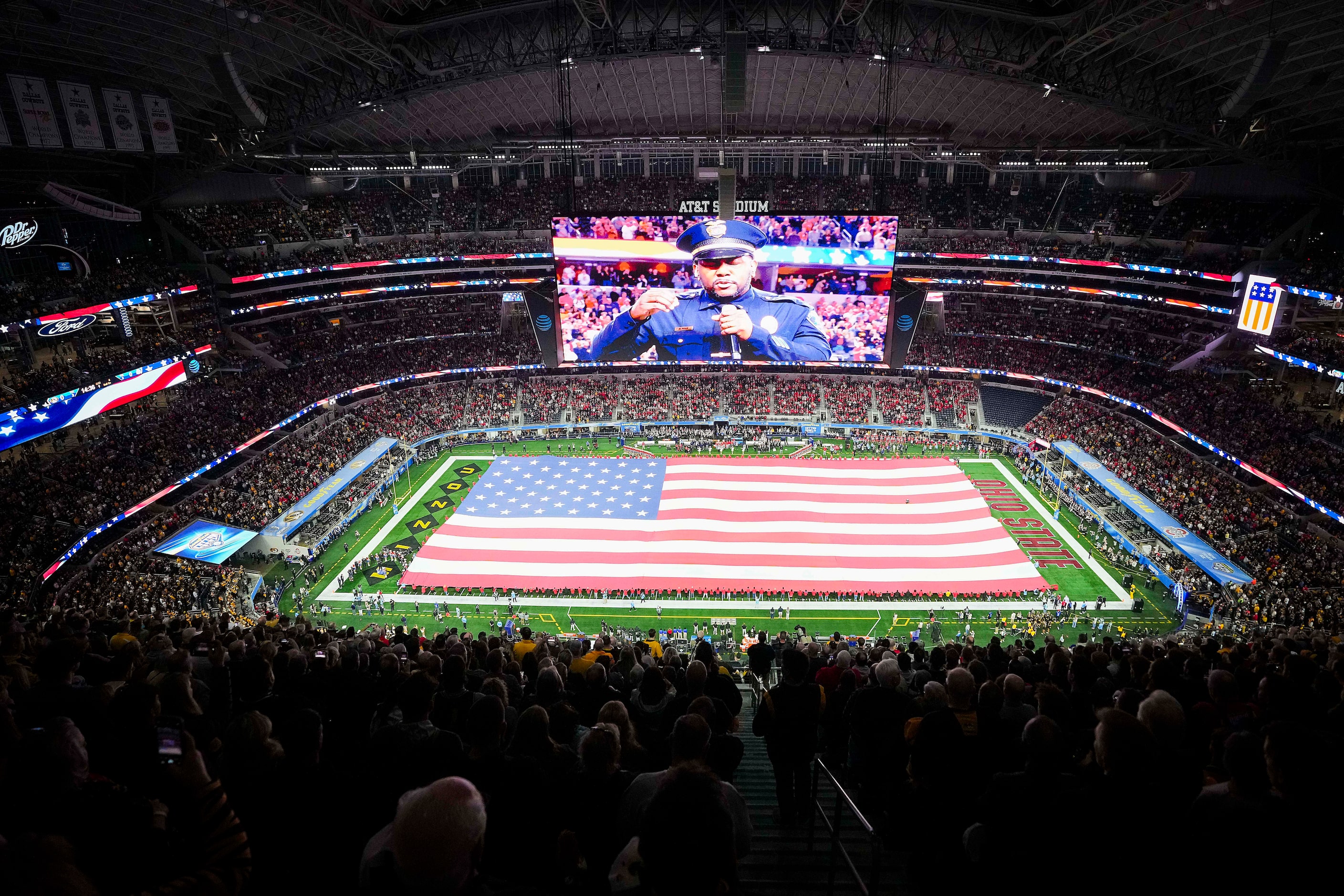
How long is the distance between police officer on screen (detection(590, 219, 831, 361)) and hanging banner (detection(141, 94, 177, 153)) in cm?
2325

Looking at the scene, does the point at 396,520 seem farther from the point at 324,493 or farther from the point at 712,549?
the point at 712,549

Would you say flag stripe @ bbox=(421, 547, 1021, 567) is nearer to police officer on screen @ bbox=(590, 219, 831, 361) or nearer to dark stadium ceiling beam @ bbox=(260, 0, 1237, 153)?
police officer on screen @ bbox=(590, 219, 831, 361)

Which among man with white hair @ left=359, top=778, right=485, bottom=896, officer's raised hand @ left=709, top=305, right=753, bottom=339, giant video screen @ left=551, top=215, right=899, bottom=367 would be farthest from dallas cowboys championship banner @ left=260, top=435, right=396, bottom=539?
man with white hair @ left=359, top=778, right=485, bottom=896

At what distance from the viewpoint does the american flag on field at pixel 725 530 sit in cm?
3462

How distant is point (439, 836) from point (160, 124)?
137 ft

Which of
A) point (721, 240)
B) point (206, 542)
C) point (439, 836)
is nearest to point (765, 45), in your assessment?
point (721, 240)

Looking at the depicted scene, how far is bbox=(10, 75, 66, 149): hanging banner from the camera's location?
27.9m

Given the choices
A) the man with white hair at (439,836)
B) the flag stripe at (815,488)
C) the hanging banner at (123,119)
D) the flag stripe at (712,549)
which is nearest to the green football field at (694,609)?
the flag stripe at (712,549)

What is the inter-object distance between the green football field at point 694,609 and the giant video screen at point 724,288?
13.4 metres

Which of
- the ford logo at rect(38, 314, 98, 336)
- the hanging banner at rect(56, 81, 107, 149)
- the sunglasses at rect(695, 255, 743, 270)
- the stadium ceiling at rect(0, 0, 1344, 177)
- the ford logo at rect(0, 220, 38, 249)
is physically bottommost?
the ford logo at rect(38, 314, 98, 336)

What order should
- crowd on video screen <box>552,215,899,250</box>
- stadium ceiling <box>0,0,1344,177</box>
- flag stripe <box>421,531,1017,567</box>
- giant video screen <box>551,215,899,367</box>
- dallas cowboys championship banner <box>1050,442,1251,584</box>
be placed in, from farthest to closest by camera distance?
giant video screen <box>551,215,899,367</box>
crowd on video screen <box>552,215,899,250</box>
flag stripe <box>421,531,1017,567</box>
dallas cowboys championship banner <box>1050,442,1251,584</box>
stadium ceiling <box>0,0,1344,177</box>

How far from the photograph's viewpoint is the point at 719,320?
45.0 metres

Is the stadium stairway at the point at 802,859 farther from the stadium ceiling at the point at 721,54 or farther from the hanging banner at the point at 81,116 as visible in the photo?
the hanging banner at the point at 81,116

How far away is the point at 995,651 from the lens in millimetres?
13164
